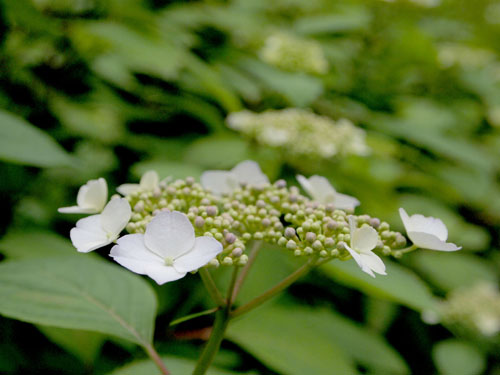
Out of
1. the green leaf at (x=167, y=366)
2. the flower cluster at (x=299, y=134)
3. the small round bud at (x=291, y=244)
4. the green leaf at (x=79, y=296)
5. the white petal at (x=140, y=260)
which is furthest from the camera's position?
the flower cluster at (x=299, y=134)

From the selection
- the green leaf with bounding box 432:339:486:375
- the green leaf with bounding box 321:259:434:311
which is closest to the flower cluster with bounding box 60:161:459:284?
the green leaf with bounding box 321:259:434:311

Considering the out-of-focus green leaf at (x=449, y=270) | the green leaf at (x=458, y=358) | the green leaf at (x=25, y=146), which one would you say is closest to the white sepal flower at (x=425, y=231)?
the green leaf at (x=25, y=146)

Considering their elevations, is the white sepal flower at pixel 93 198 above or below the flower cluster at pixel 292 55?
above

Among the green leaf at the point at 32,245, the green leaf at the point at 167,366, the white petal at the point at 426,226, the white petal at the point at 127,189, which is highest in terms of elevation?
the white petal at the point at 426,226

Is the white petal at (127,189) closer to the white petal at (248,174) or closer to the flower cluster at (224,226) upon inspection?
the flower cluster at (224,226)

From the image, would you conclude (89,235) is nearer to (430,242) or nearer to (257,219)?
(257,219)

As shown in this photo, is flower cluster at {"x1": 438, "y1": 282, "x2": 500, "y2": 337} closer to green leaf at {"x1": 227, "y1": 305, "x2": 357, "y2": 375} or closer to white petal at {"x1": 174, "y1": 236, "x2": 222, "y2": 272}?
green leaf at {"x1": 227, "y1": 305, "x2": 357, "y2": 375}
